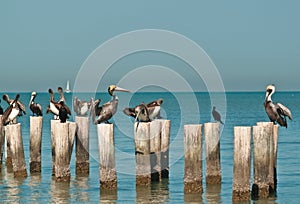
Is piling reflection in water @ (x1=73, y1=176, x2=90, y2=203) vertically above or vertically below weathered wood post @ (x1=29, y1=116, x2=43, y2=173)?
below

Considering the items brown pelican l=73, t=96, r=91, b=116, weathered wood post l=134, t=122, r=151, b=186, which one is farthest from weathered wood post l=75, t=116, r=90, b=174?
brown pelican l=73, t=96, r=91, b=116

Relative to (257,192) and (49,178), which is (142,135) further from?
(49,178)

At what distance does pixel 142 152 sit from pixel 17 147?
3935 mm

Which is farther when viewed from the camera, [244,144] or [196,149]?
[196,149]

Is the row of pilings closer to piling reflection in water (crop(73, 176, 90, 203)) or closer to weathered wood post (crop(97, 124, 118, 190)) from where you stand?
weathered wood post (crop(97, 124, 118, 190))

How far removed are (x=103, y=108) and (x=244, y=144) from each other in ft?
18.4

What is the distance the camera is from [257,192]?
16.3 m

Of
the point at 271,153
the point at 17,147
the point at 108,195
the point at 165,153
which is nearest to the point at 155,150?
the point at 165,153

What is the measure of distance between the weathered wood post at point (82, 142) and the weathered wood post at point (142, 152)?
8.09ft

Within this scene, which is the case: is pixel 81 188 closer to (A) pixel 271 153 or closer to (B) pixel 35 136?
(B) pixel 35 136

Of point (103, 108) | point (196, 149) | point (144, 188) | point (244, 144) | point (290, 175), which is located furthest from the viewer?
point (290, 175)

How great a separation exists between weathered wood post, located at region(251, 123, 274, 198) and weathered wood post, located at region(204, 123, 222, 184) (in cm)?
169

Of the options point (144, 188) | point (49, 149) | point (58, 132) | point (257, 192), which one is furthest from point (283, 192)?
point (49, 149)

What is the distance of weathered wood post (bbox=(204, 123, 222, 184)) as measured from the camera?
17672 millimetres
